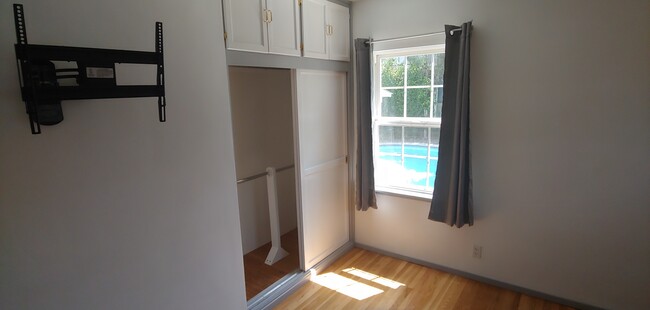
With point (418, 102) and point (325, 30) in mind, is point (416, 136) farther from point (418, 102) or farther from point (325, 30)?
point (325, 30)

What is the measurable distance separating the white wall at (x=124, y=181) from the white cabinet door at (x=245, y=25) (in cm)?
10

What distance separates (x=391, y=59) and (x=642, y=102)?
1.75 meters

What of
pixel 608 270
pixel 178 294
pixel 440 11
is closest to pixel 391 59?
pixel 440 11

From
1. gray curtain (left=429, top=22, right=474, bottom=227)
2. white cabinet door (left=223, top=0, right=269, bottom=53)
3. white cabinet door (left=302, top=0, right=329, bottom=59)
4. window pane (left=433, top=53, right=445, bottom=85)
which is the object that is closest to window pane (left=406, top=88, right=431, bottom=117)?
window pane (left=433, top=53, right=445, bottom=85)

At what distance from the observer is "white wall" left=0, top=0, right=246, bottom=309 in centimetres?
127

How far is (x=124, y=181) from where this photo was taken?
60.9 inches

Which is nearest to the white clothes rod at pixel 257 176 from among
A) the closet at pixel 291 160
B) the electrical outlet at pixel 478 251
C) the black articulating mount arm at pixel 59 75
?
the closet at pixel 291 160

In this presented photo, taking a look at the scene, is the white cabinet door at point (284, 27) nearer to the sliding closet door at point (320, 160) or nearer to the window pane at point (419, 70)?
the sliding closet door at point (320, 160)

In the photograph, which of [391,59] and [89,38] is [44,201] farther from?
[391,59]

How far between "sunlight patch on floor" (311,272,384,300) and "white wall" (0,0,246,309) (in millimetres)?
967

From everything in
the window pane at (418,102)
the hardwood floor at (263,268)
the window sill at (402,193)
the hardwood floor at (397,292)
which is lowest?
the hardwood floor at (397,292)

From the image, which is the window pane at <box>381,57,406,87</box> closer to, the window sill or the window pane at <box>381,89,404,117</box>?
the window pane at <box>381,89,404,117</box>

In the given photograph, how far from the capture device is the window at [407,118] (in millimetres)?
2830

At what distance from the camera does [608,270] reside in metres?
2.28
